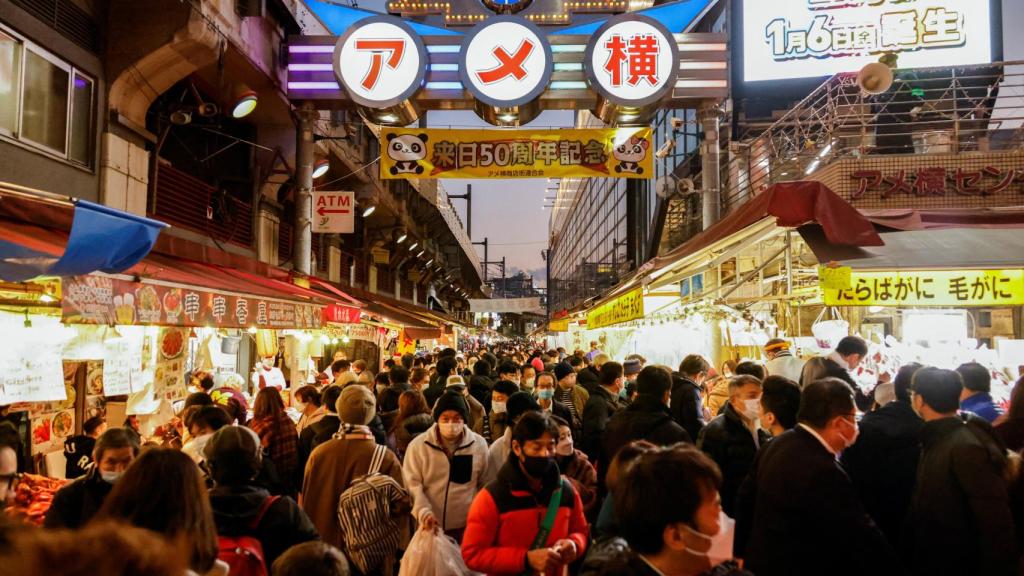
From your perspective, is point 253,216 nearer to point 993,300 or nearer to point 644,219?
point 993,300

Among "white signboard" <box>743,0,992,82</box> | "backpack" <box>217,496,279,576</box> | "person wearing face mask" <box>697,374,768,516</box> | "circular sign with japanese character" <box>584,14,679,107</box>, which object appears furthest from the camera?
"white signboard" <box>743,0,992,82</box>

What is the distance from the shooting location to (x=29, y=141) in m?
7.59

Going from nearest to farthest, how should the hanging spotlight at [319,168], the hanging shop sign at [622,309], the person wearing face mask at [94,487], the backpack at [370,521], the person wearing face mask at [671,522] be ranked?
the person wearing face mask at [671,522], the person wearing face mask at [94,487], the backpack at [370,521], the hanging shop sign at [622,309], the hanging spotlight at [319,168]

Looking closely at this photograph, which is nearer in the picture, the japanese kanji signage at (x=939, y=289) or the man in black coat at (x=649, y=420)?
the man in black coat at (x=649, y=420)

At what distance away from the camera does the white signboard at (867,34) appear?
1461cm

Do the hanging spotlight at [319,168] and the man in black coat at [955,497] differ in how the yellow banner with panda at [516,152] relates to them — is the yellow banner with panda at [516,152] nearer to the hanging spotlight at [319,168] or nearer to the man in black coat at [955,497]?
the hanging spotlight at [319,168]

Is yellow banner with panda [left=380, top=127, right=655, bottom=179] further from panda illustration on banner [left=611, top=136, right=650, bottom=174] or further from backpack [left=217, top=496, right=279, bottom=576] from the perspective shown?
backpack [left=217, top=496, right=279, bottom=576]

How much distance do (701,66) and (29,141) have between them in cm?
1134

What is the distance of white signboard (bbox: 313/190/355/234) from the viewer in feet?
43.6

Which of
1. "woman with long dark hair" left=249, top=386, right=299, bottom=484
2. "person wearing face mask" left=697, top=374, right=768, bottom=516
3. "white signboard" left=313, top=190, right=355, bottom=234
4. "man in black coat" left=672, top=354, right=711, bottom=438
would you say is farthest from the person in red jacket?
"white signboard" left=313, top=190, right=355, bottom=234

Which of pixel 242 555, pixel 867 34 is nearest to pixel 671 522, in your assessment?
pixel 242 555

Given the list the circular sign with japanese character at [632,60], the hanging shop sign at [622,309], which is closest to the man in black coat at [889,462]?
the hanging shop sign at [622,309]

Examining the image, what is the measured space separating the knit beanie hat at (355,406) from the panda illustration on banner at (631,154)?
8.51m

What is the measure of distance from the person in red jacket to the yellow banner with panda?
29.5 feet
